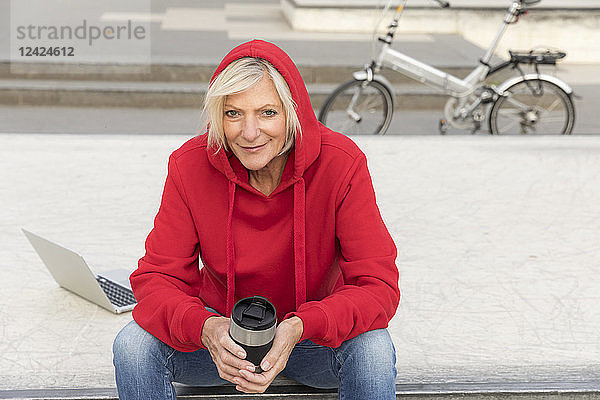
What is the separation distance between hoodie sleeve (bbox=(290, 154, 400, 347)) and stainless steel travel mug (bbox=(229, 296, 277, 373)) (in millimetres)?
117

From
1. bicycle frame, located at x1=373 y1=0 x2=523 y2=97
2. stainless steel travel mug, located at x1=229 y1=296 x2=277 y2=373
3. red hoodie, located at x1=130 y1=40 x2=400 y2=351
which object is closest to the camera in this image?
stainless steel travel mug, located at x1=229 y1=296 x2=277 y2=373

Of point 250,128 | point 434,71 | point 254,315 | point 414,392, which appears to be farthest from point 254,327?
point 434,71

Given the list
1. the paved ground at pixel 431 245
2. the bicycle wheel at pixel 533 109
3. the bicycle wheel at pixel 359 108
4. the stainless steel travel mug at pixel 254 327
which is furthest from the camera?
the bicycle wheel at pixel 359 108

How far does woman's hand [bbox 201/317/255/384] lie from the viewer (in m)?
1.36

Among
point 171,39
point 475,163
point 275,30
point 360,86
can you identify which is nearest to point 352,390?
point 475,163

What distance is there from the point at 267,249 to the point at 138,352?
32 cm

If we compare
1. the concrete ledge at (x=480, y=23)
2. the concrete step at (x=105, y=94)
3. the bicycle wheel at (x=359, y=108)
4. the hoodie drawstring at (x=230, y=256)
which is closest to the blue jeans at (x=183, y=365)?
the hoodie drawstring at (x=230, y=256)

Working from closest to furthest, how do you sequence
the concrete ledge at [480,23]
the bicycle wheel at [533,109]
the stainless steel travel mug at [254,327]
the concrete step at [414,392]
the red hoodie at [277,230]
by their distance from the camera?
the stainless steel travel mug at [254,327] → the red hoodie at [277,230] → the concrete step at [414,392] → the bicycle wheel at [533,109] → the concrete ledge at [480,23]

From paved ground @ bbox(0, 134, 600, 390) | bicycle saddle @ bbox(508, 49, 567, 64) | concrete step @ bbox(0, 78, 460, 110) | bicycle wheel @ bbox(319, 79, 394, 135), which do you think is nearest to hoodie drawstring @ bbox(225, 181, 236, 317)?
paved ground @ bbox(0, 134, 600, 390)

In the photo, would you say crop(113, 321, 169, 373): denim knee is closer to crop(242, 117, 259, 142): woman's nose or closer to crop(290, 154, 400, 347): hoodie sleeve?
crop(290, 154, 400, 347): hoodie sleeve

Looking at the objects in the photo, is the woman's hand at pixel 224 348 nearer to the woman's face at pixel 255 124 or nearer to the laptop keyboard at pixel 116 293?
the woman's face at pixel 255 124

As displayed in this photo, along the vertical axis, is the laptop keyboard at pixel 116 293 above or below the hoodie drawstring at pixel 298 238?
below

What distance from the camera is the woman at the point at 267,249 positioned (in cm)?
145

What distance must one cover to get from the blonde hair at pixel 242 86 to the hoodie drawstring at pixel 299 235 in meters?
0.12
